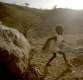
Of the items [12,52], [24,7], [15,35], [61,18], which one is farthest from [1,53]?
[24,7]

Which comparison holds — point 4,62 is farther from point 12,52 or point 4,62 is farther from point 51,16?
point 51,16

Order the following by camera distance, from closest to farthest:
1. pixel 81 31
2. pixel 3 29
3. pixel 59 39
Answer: pixel 3 29, pixel 59 39, pixel 81 31

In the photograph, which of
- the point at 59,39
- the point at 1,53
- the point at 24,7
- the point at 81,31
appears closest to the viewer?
the point at 1,53

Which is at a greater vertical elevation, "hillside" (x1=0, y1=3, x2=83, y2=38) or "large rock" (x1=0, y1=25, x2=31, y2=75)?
"large rock" (x1=0, y1=25, x2=31, y2=75)

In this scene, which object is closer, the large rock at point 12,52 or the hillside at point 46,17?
the large rock at point 12,52

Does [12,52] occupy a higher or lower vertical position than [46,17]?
higher

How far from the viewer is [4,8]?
25828 millimetres

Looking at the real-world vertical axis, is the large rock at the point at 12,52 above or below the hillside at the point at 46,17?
above

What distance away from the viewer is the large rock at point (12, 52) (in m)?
3.55

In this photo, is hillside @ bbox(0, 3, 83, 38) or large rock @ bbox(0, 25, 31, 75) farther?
hillside @ bbox(0, 3, 83, 38)

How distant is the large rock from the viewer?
3.55 m

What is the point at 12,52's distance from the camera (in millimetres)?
3551

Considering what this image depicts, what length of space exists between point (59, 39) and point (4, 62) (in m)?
2.58

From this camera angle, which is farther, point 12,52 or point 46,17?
point 46,17
